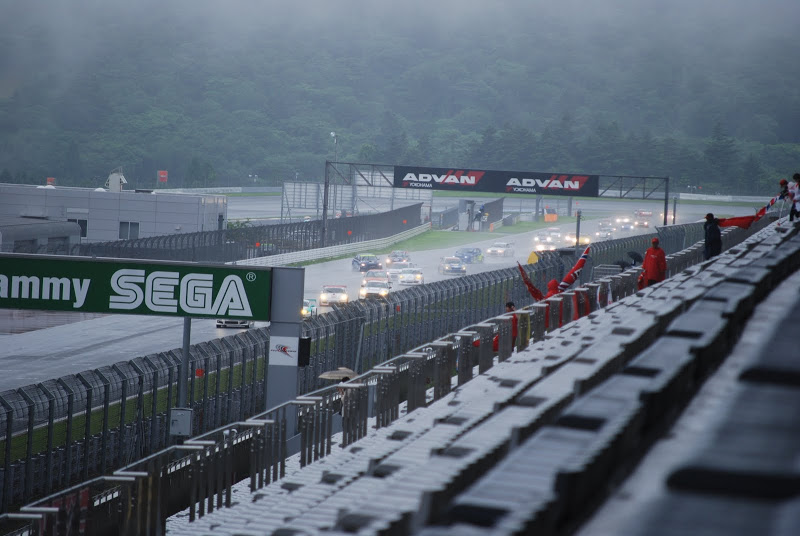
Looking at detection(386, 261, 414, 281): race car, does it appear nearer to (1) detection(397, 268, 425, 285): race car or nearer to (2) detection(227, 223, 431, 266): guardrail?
(1) detection(397, 268, 425, 285): race car

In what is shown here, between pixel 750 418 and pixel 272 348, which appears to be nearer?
pixel 750 418

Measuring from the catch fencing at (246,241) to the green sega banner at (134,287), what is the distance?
926 inches

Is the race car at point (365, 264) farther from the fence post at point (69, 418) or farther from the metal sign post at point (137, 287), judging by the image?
the fence post at point (69, 418)

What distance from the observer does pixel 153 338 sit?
102 ft

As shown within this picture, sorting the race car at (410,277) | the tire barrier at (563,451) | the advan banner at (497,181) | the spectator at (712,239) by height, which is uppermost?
the advan banner at (497,181)

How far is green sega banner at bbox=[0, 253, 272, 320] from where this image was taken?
14.8m

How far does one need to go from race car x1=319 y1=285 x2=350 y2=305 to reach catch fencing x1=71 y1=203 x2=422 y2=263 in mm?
5581

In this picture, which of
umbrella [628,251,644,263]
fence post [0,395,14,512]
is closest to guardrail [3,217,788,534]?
fence post [0,395,14,512]

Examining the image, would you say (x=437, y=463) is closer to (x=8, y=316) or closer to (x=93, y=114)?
(x=8, y=316)

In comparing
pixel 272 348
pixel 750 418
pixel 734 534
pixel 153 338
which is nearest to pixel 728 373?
pixel 750 418

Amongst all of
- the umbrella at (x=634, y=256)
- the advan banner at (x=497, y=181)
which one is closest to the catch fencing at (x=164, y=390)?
the umbrella at (x=634, y=256)

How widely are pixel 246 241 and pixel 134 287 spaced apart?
3449cm

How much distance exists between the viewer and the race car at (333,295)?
1555 inches

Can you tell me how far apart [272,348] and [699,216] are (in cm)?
7904
